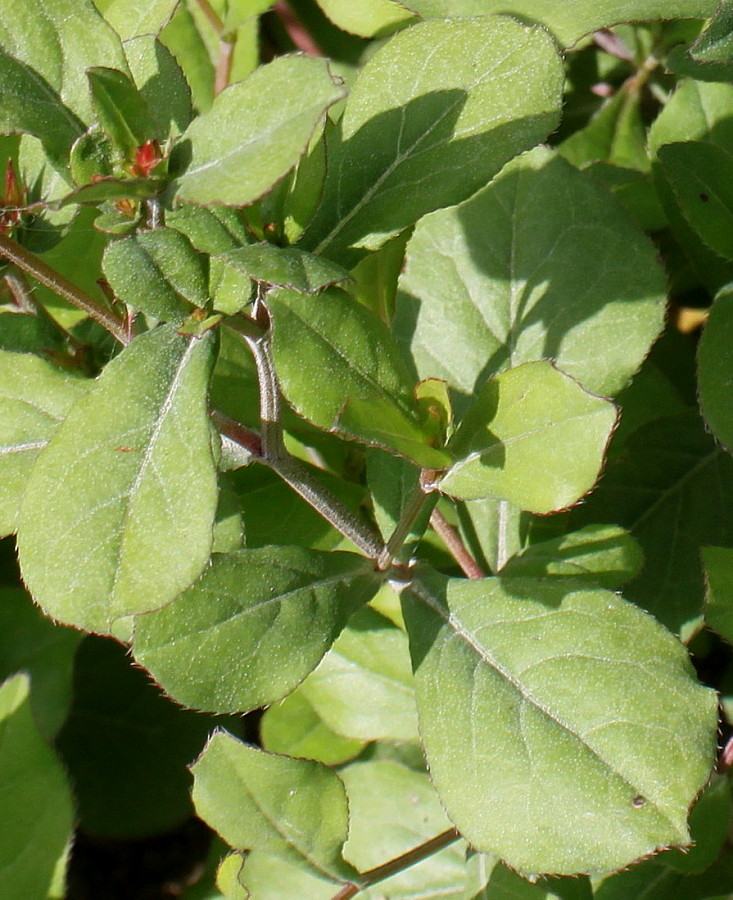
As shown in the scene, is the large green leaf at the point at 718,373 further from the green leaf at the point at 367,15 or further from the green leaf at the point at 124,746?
the green leaf at the point at 124,746

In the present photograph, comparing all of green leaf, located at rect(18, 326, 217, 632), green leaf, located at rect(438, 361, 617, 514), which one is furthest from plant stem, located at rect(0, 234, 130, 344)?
green leaf, located at rect(438, 361, 617, 514)

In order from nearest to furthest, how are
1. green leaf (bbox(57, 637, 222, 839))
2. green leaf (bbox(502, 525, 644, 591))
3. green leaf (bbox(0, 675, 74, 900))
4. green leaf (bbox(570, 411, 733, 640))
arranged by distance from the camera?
1. green leaf (bbox(502, 525, 644, 591))
2. green leaf (bbox(570, 411, 733, 640))
3. green leaf (bbox(0, 675, 74, 900))
4. green leaf (bbox(57, 637, 222, 839))

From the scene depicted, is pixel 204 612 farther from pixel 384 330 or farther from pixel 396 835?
pixel 396 835

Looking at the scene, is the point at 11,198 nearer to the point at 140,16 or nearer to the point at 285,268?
the point at 140,16

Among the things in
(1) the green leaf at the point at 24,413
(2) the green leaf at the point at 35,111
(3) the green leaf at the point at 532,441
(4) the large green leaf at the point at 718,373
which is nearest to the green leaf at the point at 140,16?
(2) the green leaf at the point at 35,111

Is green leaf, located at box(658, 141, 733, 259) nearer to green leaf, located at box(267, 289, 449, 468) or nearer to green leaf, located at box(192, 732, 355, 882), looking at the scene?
green leaf, located at box(267, 289, 449, 468)

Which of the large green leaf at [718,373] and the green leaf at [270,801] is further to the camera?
the large green leaf at [718,373]
